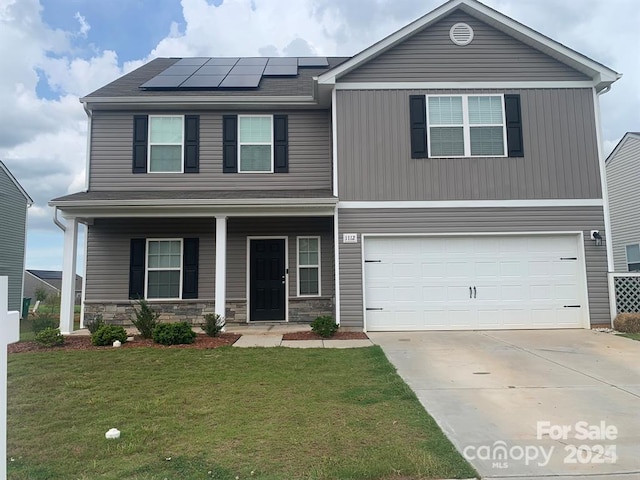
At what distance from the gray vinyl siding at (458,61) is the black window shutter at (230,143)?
310cm

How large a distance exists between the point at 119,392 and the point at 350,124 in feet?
23.6

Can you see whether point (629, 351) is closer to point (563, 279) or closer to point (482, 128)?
point (563, 279)

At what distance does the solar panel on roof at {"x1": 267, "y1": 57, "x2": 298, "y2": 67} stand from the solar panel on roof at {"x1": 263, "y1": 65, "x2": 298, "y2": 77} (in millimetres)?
391

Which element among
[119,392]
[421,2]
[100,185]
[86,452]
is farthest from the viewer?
[421,2]

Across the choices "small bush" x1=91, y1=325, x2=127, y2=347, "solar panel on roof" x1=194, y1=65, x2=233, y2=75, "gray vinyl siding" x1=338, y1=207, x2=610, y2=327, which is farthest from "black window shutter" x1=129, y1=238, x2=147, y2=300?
"solar panel on roof" x1=194, y1=65, x2=233, y2=75

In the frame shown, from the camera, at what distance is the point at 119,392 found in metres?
5.05

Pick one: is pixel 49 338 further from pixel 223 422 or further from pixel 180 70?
pixel 180 70

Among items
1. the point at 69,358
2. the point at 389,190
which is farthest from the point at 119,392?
the point at 389,190

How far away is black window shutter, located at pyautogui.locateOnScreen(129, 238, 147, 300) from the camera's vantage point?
10781 millimetres

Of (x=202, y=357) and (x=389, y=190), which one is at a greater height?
(x=389, y=190)

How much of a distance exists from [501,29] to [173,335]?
10.00 m

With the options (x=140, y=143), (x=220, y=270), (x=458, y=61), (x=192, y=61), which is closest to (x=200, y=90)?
(x=140, y=143)

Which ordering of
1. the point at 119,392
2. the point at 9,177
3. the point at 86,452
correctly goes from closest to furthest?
the point at 86,452, the point at 119,392, the point at 9,177

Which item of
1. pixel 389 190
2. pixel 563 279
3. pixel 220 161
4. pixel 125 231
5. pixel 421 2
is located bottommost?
pixel 563 279
